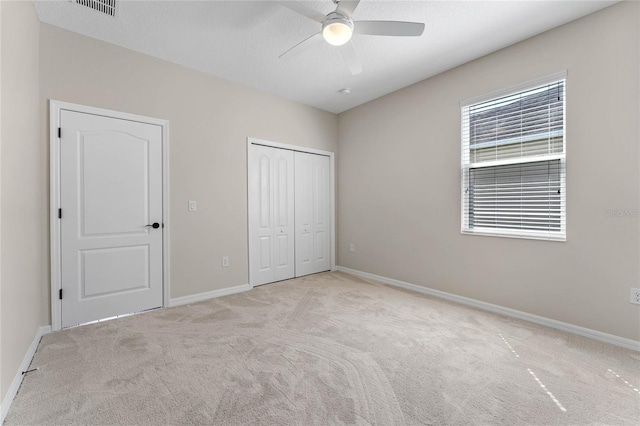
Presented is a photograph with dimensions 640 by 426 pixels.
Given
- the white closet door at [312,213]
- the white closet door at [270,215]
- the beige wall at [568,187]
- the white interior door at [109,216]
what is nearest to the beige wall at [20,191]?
the white interior door at [109,216]

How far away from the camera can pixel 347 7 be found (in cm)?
208

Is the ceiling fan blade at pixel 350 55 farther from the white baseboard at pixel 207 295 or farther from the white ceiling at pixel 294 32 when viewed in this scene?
the white baseboard at pixel 207 295

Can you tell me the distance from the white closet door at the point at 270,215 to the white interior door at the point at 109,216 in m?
1.21

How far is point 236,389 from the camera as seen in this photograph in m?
1.82

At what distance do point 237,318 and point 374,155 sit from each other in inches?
118

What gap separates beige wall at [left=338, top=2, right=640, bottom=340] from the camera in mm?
2326

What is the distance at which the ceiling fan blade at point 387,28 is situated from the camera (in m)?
2.11

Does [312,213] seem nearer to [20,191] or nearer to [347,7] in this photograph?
[347,7]

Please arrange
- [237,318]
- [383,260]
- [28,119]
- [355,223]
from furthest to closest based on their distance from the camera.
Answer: [355,223], [383,260], [237,318], [28,119]

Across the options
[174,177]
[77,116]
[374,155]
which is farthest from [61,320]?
[374,155]

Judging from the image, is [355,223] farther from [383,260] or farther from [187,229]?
[187,229]

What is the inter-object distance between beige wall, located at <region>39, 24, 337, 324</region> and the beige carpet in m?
0.85

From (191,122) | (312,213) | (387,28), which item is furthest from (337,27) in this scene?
(312,213)

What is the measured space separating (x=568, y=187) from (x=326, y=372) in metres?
2.66
